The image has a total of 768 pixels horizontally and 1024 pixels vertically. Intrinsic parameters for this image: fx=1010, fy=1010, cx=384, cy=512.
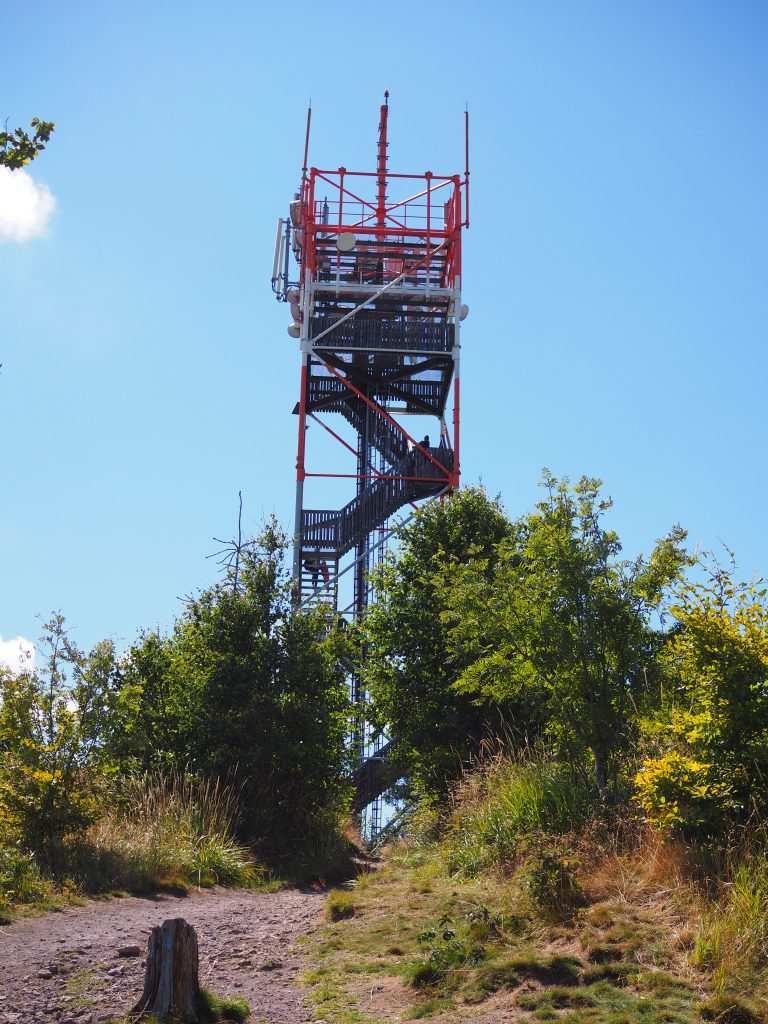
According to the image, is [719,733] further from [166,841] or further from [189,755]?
[189,755]

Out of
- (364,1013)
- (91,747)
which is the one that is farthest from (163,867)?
(364,1013)

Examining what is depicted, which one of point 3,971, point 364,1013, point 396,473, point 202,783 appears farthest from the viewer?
point 396,473

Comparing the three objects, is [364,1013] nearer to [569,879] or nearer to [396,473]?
[569,879]

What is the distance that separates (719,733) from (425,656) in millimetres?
9757

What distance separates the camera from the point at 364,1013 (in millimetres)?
6844

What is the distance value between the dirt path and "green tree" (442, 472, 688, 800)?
318cm

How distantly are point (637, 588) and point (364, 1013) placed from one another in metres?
4.66

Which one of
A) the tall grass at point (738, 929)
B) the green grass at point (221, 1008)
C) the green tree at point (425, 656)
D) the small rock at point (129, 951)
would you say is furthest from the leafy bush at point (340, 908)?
the green tree at point (425, 656)

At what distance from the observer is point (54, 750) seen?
11336 mm

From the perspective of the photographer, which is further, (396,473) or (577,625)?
Result: (396,473)

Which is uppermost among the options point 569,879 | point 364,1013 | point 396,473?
point 396,473

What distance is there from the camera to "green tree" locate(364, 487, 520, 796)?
15.9 meters

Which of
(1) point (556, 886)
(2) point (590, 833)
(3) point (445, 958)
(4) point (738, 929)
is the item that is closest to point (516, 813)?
(2) point (590, 833)

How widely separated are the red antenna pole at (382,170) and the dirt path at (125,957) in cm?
2670
